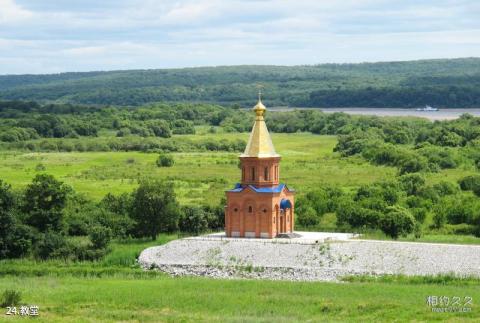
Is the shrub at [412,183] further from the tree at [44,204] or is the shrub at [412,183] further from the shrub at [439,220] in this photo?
the tree at [44,204]

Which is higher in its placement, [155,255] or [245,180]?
[245,180]

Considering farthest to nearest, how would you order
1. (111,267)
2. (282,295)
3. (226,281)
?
(111,267)
(226,281)
(282,295)

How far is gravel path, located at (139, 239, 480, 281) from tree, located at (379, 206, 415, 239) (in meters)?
5.78

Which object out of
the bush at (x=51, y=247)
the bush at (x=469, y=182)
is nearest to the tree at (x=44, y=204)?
the bush at (x=51, y=247)

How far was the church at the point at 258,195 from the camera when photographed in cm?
5397

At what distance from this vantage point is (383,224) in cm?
5803

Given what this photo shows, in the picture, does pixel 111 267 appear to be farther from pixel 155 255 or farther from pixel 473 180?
pixel 473 180

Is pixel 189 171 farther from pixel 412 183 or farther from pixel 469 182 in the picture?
pixel 469 182

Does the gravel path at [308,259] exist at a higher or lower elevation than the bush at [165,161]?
higher

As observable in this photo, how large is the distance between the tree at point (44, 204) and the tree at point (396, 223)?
17767mm

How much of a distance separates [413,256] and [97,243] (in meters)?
16.2

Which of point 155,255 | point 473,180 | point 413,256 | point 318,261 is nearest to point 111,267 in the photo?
point 155,255

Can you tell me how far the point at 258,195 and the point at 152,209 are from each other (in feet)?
23.9

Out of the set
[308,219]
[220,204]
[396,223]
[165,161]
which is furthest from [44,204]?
[165,161]
